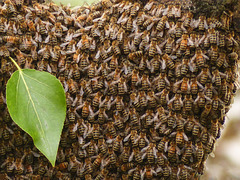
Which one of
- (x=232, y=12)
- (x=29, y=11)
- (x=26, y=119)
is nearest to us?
(x=26, y=119)

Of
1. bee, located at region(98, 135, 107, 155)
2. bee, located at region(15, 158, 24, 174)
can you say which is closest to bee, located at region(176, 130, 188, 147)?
bee, located at region(98, 135, 107, 155)

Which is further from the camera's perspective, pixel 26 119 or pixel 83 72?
pixel 83 72

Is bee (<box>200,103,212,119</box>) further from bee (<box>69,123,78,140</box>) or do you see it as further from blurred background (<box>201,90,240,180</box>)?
blurred background (<box>201,90,240,180</box>)

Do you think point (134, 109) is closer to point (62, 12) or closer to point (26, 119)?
point (26, 119)

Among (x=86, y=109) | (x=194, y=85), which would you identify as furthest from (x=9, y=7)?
(x=194, y=85)

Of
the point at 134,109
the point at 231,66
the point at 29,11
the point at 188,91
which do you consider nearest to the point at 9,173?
the point at 134,109

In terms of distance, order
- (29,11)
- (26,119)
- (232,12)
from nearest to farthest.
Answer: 1. (26,119)
2. (232,12)
3. (29,11)
